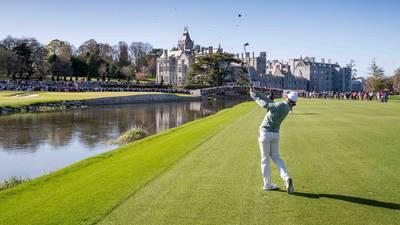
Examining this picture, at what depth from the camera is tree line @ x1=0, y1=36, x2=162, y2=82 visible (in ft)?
320

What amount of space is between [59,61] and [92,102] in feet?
187

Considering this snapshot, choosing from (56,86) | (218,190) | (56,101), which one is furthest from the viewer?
(56,86)

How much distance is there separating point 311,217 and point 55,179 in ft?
26.2

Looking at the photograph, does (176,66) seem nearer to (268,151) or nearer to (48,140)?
(48,140)

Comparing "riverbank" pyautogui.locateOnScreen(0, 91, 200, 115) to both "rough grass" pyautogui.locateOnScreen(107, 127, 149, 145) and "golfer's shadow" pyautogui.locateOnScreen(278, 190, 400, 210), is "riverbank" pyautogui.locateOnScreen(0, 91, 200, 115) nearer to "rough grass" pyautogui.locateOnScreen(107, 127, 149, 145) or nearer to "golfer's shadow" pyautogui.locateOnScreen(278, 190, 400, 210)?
"rough grass" pyautogui.locateOnScreen(107, 127, 149, 145)

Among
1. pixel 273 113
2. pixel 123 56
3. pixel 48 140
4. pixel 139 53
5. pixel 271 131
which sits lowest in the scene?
pixel 48 140

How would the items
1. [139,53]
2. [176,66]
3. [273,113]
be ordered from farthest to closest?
[139,53] < [176,66] < [273,113]

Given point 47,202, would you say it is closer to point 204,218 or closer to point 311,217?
point 204,218

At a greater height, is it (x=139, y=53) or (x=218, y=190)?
(x=139, y=53)

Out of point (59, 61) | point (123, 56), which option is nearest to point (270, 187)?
point (59, 61)

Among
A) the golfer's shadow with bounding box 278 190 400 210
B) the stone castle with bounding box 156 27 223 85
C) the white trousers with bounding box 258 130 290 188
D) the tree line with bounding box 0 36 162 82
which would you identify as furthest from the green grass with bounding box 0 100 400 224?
the stone castle with bounding box 156 27 223 85

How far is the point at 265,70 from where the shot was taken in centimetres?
18112

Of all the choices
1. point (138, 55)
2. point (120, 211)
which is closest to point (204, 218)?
point (120, 211)

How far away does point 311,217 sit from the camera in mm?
7969
